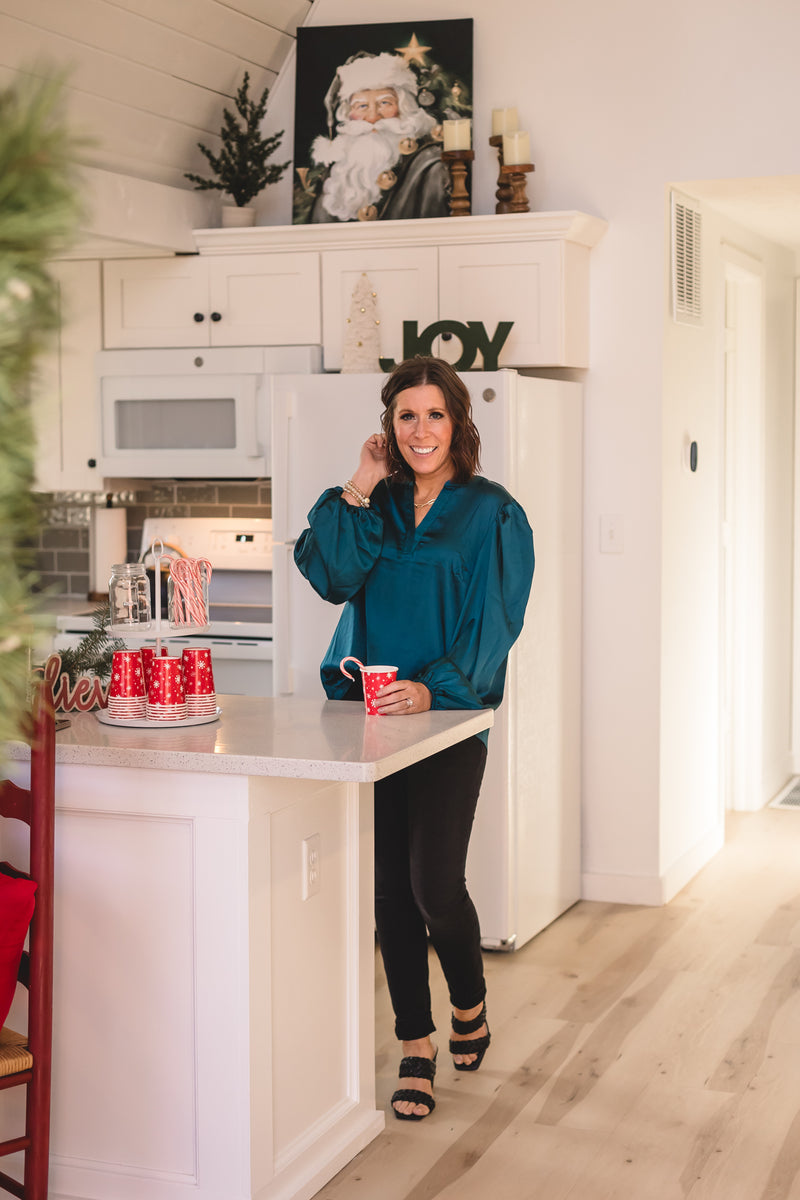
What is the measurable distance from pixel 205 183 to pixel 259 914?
2986 mm

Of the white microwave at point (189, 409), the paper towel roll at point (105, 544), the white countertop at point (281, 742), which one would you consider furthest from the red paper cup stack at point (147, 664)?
the paper towel roll at point (105, 544)

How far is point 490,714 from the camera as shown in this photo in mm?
2732

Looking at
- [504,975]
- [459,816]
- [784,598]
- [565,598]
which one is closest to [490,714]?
[459,816]

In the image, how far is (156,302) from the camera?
4.70 metres

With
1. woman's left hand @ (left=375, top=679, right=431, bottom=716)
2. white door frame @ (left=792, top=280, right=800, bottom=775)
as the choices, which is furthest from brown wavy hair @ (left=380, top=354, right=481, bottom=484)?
white door frame @ (left=792, top=280, right=800, bottom=775)

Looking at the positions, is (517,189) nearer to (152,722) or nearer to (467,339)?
(467,339)

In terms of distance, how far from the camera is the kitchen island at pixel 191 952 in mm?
2311

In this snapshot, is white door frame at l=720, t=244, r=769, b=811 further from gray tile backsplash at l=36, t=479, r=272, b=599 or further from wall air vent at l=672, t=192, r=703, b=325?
gray tile backsplash at l=36, t=479, r=272, b=599

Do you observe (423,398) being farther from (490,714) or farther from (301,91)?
(301,91)

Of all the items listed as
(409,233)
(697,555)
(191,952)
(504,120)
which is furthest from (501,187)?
(191,952)

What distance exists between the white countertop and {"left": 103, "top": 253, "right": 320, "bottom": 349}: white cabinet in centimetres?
210

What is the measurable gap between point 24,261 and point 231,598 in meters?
4.09

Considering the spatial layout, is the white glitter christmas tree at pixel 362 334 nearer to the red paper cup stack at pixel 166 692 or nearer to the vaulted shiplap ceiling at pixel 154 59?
the vaulted shiplap ceiling at pixel 154 59

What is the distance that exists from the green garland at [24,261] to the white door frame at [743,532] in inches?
195
